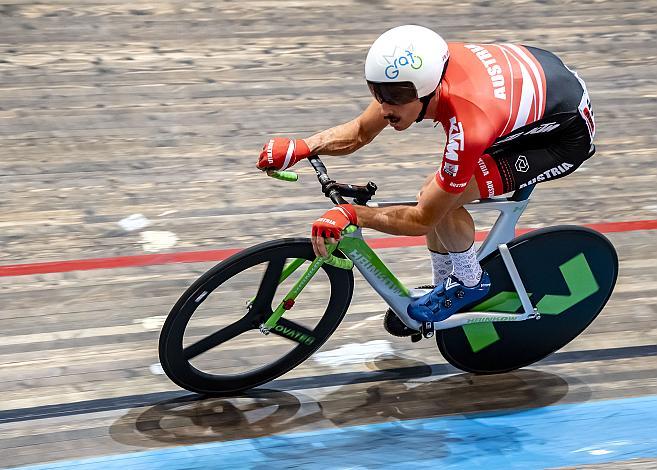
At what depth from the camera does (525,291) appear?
3.89 m

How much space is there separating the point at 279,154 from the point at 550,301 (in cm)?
117

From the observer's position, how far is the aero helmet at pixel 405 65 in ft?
10.3

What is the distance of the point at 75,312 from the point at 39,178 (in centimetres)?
118

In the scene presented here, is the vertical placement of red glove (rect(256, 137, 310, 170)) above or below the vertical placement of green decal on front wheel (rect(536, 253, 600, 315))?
above

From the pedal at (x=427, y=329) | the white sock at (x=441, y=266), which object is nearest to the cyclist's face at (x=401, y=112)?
the white sock at (x=441, y=266)

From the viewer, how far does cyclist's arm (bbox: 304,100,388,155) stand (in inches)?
147

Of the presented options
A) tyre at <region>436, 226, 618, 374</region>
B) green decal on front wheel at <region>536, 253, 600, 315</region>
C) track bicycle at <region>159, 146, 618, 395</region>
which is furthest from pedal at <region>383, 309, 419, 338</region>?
green decal on front wheel at <region>536, 253, 600, 315</region>

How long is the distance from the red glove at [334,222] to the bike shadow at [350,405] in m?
0.86

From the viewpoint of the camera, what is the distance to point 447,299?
12.4ft

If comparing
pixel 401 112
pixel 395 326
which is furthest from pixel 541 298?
pixel 401 112

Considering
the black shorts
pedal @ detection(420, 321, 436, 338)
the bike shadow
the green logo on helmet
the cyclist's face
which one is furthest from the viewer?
pedal @ detection(420, 321, 436, 338)

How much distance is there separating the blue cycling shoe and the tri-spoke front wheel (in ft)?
0.84

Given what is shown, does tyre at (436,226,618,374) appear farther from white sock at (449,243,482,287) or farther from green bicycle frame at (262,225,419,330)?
green bicycle frame at (262,225,419,330)

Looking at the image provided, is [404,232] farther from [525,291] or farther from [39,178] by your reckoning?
[39,178]
